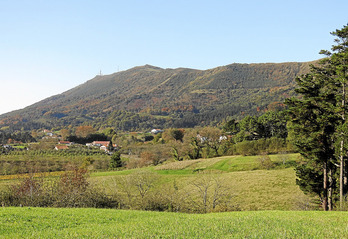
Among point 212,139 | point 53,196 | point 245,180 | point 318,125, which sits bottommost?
point 245,180

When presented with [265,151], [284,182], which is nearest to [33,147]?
[265,151]

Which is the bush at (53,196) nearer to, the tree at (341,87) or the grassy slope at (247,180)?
the grassy slope at (247,180)

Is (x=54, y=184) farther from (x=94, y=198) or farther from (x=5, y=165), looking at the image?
(x=5, y=165)

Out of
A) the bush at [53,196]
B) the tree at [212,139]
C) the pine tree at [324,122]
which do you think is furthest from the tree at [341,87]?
the tree at [212,139]

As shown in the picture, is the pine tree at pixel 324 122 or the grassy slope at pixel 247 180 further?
the grassy slope at pixel 247 180

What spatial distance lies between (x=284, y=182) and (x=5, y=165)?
67.0 meters

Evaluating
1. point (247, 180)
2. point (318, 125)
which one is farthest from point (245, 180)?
point (318, 125)

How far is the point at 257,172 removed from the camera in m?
67.0

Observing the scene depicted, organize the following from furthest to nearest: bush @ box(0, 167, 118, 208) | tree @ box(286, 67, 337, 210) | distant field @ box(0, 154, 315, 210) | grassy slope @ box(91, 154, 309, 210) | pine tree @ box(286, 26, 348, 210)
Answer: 1. grassy slope @ box(91, 154, 309, 210)
2. distant field @ box(0, 154, 315, 210)
3. tree @ box(286, 67, 337, 210)
4. pine tree @ box(286, 26, 348, 210)
5. bush @ box(0, 167, 118, 208)

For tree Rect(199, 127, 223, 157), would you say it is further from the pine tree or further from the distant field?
the pine tree

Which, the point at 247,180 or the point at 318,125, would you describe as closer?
the point at 318,125

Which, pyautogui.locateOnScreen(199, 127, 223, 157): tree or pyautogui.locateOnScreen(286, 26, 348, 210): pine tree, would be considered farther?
pyautogui.locateOnScreen(199, 127, 223, 157): tree

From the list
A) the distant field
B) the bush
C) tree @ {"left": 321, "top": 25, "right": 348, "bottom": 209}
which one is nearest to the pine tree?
tree @ {"left": 321, "top": 25, "right": 348, "bottom": 209}

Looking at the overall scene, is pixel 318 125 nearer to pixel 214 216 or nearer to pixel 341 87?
pixel 341 87
